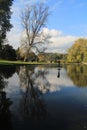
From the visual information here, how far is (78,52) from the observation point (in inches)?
4875

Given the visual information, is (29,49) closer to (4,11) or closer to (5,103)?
(4,11)

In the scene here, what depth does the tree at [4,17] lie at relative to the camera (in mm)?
38675

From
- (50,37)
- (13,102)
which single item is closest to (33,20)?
(50,37)

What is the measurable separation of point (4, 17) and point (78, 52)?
87.1 meters

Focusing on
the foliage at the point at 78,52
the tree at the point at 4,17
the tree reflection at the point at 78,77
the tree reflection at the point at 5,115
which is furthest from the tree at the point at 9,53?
the tree reflection at the point at 5,115

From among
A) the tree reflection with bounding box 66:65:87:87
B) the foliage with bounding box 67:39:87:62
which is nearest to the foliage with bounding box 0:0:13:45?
the tree reflection with bounding box 66:65:87:87

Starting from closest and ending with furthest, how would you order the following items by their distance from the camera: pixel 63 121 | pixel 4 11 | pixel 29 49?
pixel 63 121, pixel 4 11, pixel 29 49

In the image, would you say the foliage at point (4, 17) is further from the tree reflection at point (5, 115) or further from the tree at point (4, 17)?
the tree reflection at point (5, 115)

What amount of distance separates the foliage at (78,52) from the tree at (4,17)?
3233 inches

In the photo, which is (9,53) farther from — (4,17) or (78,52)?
(78,52)

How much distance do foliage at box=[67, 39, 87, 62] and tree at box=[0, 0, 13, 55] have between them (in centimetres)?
8212

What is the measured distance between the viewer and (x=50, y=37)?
60656mm

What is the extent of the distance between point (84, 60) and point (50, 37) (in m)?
65.0

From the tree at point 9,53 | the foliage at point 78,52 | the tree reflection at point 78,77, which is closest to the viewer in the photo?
the tree reflection at point 78,77
